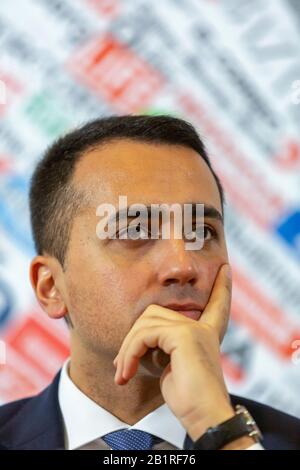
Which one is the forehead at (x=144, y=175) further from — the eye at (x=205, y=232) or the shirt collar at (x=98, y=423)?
the shirt collar at (x=98, y=423)

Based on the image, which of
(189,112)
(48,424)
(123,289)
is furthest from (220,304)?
(189,112)

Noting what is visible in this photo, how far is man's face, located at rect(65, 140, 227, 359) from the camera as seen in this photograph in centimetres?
108

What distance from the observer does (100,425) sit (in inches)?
46.4

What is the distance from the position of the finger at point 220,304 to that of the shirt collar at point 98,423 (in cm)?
22

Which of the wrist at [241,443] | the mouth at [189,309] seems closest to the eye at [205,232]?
the mouth at [189,309]

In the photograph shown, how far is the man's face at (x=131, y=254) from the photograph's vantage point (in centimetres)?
108

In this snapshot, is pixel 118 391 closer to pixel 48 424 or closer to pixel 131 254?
pixel 48 424

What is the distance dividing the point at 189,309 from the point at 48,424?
0.36 metres

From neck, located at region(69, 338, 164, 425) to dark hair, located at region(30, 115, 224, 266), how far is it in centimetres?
21

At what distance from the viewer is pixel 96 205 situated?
1163mm

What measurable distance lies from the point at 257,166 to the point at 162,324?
576 millimetres

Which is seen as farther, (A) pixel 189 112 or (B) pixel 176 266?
(A) pixel 189 112

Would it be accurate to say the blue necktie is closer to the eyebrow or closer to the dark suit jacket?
the dark suit jacket
